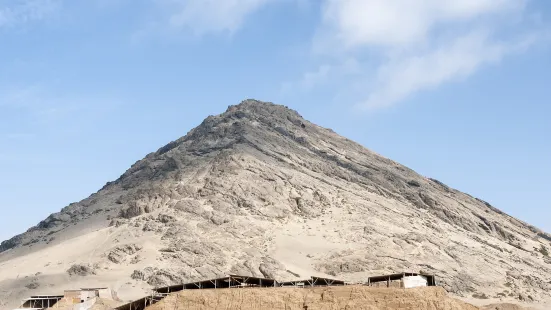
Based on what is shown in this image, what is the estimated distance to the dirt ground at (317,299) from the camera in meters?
45.2

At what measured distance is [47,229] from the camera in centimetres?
10412

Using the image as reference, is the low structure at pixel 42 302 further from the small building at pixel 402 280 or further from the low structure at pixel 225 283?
the small building at pixel 402 280

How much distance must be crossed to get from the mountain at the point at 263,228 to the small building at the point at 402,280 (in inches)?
1125

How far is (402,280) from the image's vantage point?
5122 centimetres

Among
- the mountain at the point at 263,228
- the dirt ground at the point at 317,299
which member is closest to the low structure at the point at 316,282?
the dirt ground at the point at 317,299

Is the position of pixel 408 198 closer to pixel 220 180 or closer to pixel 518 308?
pixel 220 180

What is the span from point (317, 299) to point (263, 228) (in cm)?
4596

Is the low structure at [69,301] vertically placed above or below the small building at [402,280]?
below

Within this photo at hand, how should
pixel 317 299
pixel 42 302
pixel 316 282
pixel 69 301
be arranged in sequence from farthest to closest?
pixel 42 302 → pixel 69 301 → pixel 316 282 → pixel 317 299

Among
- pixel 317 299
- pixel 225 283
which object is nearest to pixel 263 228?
pixel 225 283

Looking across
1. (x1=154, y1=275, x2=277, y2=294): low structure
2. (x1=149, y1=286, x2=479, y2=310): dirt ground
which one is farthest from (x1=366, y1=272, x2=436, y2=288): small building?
(x1=154, y1=275, x2=277, y2=294): low structure

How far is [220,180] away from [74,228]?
20.0 m

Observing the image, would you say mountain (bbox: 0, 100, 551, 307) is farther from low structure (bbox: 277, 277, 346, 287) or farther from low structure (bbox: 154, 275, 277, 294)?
low structure (bbox: 277, 277, 346, 287)

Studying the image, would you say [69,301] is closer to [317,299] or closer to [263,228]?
[317,299]
